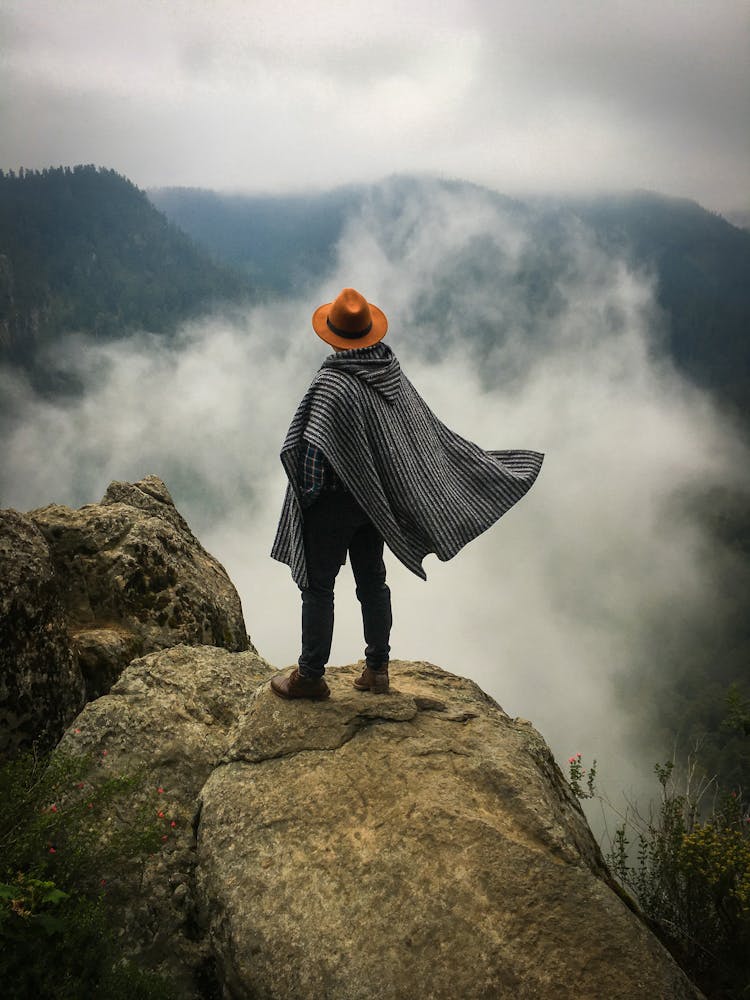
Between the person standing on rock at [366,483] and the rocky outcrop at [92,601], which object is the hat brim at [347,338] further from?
the rocky outcrop at [92,601]

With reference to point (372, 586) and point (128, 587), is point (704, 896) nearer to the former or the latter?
point (372, 586)

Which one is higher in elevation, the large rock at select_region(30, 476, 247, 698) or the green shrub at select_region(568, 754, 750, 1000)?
the large rock at select_region(30, 476, 247, 698)

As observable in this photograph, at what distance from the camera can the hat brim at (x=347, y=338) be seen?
15.2 ft

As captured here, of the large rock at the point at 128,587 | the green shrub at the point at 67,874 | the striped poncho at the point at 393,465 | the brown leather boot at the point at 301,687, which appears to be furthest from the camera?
the large rock at the point at 128,587

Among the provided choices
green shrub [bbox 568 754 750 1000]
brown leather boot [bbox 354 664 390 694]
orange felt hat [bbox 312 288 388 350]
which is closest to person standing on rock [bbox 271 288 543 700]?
orange felt hat [bbox 312 288 388 350]

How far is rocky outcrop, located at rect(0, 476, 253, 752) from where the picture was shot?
4949mm

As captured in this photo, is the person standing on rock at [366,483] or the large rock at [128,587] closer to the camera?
the person standing on rock at [366,483]

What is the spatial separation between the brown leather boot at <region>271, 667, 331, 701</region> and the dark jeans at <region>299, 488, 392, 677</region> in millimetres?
76

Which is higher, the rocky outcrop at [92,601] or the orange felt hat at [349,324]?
the orange felt hat at [349,324]

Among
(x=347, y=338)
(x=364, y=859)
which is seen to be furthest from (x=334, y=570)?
(x=364, y=859)

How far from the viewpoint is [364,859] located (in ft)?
12.4

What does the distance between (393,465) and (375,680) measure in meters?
1.93

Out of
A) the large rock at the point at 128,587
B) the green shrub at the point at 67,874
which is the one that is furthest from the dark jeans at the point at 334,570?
the large rock at the point at 128,587

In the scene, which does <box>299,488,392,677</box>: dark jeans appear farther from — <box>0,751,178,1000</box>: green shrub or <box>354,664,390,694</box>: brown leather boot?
<box>0,751,178,1000</box>: green shrub
